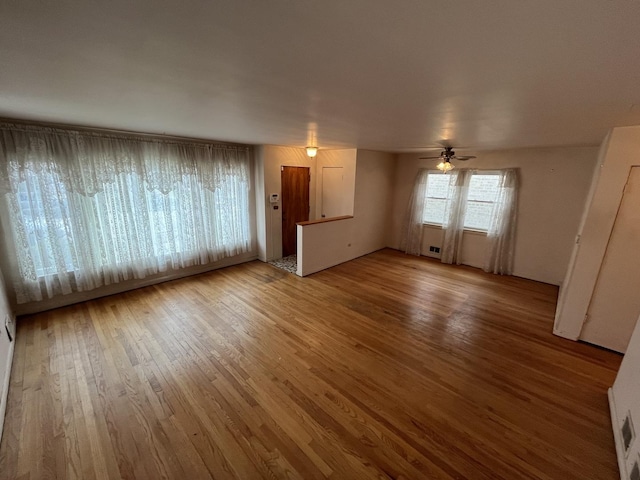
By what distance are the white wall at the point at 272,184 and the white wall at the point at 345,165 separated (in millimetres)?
204

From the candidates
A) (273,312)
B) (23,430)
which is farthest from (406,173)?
(23,430)

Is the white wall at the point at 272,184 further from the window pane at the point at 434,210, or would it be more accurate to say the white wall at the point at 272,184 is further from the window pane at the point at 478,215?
the window pane at the point at 478,215

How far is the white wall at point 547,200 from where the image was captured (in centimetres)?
401

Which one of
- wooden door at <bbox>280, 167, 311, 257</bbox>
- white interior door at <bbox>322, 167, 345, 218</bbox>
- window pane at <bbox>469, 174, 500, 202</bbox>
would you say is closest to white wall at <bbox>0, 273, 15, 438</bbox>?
wooden door at <bbox>280, 167, 311, 257</bbox>

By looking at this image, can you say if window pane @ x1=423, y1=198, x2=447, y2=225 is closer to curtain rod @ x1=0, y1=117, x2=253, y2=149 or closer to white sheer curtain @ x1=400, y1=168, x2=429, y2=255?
white sheer curtain @ x1=400, y1=168, x2=429, y2=255

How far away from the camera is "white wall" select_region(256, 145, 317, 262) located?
4.78 metres

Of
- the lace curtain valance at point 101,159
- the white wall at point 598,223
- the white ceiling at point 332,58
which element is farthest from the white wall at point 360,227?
the white wall at point 598,223

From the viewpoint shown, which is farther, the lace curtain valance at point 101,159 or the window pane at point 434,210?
the window pane at point 434,210

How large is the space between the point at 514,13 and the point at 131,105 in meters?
2.49

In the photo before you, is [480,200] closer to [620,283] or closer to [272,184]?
[620,283]

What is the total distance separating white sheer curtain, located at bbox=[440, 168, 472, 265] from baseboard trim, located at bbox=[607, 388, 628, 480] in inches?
131

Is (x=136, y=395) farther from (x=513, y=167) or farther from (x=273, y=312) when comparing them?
(x=513, y=167)

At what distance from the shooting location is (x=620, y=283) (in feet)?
8.38

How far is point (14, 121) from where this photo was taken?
2.79m
